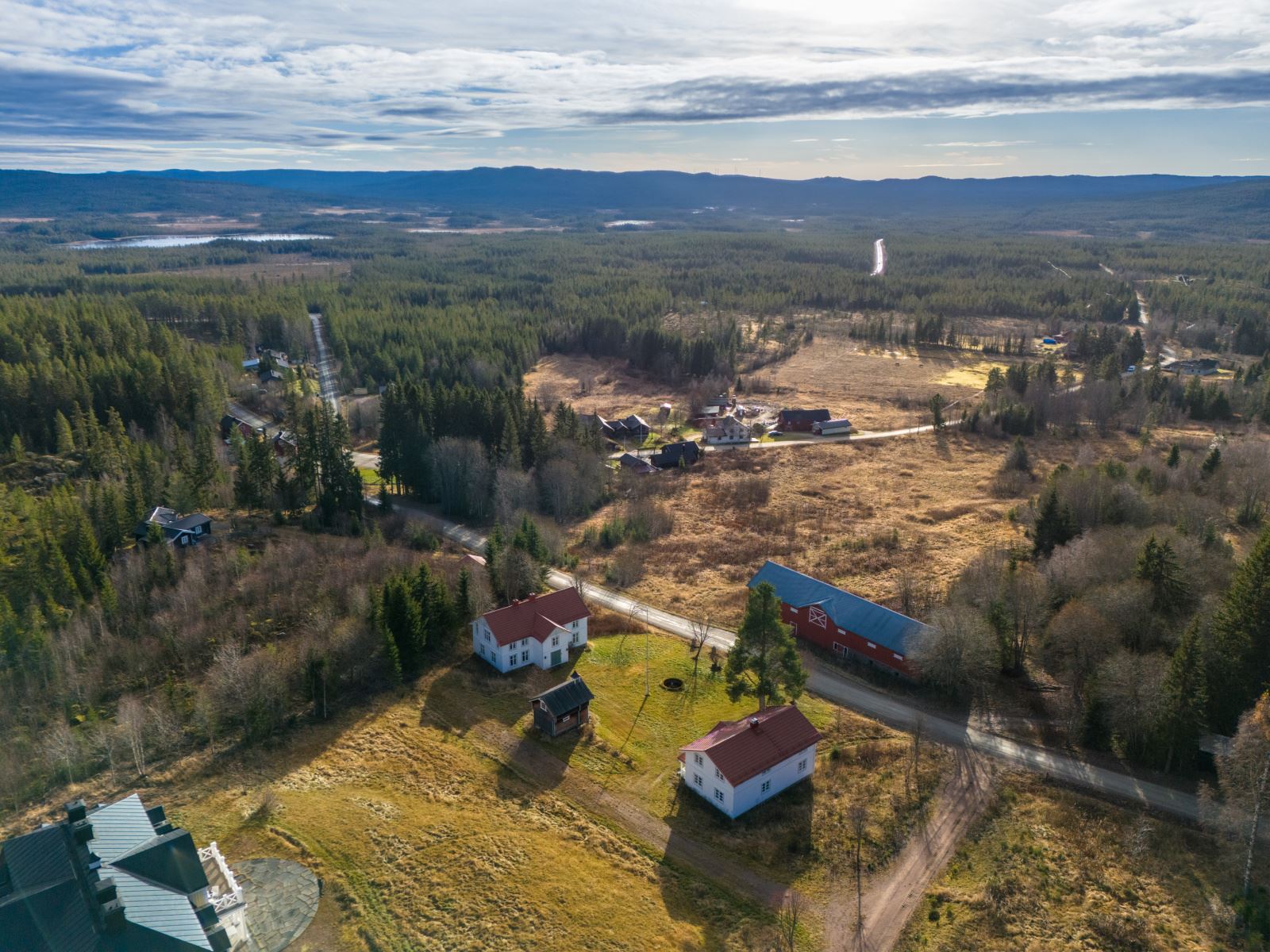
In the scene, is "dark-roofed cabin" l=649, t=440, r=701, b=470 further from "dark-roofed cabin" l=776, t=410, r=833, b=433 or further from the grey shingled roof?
the grey shingled roof

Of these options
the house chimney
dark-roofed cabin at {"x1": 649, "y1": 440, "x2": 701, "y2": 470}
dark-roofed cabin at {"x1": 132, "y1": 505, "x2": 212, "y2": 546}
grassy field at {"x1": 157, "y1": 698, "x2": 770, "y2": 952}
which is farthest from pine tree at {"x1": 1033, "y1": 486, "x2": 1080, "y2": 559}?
dark-roofed cabin at {"x1": 132, "y1": 505, "x2": 212, "y2": 546}

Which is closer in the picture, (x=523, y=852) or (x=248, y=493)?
(x=523, y=852)

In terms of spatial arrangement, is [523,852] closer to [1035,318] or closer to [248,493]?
[248,493]

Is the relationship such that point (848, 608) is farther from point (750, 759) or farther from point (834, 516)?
point (834, 516)

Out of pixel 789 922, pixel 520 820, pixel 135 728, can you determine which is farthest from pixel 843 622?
pixel 135 728

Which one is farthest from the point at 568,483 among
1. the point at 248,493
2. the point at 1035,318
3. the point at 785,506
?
the point at 1035,318

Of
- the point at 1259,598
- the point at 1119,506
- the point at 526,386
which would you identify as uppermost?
the point at 1259,598

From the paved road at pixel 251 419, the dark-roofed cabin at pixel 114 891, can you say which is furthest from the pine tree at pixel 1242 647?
the paved road at pixel 251 419
